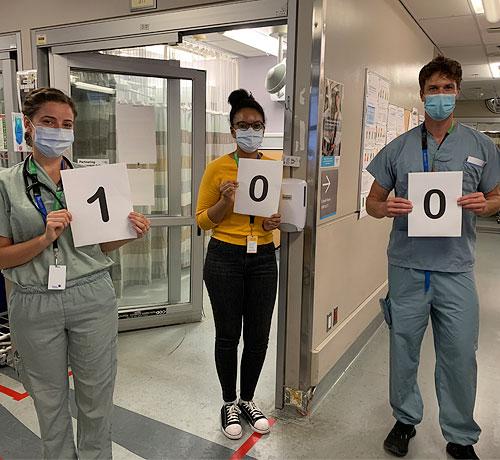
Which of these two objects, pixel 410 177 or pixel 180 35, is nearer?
pixel 410 177

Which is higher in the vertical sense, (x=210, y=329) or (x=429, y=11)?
(x=429, y=11)

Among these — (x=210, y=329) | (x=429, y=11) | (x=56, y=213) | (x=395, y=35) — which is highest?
(x=429, y=11)

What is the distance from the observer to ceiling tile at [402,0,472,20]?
11.4 ft

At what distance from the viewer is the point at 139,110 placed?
326cm

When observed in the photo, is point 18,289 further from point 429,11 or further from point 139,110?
point 429,11

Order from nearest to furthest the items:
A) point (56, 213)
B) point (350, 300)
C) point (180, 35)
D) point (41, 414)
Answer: point (56, 213)
point (41, 414)
point (180, 35)
point (350, 300)

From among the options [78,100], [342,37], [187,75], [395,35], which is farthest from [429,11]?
[78,100]

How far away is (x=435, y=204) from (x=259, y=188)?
72cm

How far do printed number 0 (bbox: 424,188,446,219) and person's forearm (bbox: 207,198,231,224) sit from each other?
819mm

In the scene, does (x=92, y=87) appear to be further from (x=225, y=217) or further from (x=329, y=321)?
(x=329, y=321)

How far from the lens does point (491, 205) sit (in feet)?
6.30

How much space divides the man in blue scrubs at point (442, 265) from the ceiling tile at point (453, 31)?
2443 millimetres

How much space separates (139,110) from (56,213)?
1.97m

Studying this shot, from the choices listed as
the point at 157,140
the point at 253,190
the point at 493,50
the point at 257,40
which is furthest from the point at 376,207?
the point at 257,40
